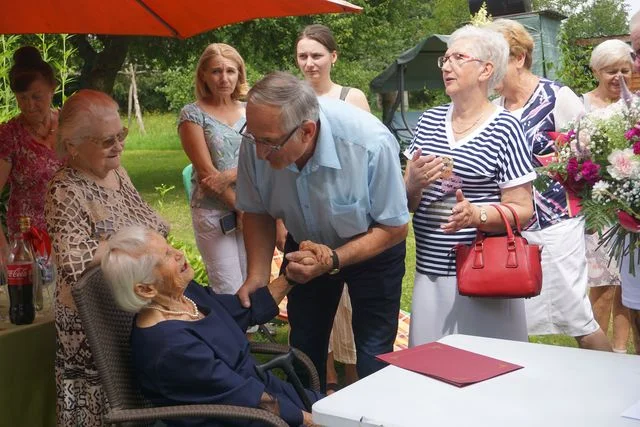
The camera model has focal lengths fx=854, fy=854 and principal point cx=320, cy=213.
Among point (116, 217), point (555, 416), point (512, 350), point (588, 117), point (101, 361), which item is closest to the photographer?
point (555, 416)

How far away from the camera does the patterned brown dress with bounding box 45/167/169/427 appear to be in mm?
3068

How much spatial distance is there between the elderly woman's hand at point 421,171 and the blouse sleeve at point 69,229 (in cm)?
121

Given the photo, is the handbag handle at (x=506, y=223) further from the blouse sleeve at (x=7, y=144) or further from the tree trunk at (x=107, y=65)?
the tree trunk at (x=107, y=65)

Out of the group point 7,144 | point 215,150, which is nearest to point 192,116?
point 215,150

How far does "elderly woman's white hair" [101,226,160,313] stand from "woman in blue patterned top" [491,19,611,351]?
2026mm

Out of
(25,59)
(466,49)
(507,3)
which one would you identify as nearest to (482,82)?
(466,49)

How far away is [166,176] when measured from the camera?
57.3 ft

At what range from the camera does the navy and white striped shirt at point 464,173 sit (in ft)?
10.5

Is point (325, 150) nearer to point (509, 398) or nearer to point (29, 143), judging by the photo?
point (509, 398)

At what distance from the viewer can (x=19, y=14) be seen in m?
4.59

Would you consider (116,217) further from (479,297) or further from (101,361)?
(479,297)

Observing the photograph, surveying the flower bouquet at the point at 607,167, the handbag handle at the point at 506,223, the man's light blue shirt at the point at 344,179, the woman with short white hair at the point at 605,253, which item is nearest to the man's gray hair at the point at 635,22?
the flower bouquet at the point at 607,167

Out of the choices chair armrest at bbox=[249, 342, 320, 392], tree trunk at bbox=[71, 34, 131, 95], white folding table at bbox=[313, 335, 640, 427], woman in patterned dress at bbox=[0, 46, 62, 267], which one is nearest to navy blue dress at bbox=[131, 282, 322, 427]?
chair armrest at bbox=[249, 342, 320, 392]

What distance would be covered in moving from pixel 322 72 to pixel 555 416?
10.5 ft
